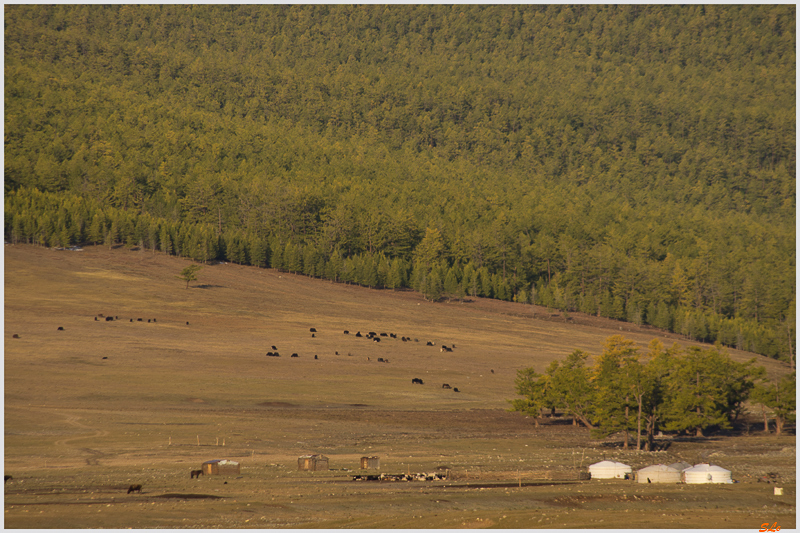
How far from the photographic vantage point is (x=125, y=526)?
3200 centimetres

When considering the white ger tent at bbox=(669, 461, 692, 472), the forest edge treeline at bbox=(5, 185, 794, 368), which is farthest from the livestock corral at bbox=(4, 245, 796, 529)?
the forest edge treeline at bbox=(5, 185, 794, 368)

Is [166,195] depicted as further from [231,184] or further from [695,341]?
[695,341]

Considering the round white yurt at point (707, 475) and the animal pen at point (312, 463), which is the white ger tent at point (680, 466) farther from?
the animal pen at point (312, 463)

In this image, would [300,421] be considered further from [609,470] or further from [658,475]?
[658,475]

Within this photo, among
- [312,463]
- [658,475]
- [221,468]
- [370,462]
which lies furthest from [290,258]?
[658,475]

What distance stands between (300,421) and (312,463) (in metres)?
18.9

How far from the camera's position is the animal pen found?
46.1m

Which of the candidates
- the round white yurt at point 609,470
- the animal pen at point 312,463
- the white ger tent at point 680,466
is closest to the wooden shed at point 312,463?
the animal pen at point 312,463

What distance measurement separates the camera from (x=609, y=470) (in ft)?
150

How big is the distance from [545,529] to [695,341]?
364 ft

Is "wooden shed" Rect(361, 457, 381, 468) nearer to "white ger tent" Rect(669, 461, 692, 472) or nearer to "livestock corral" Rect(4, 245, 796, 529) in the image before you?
"livestock corral" Rect(4, 245, 796, 529)

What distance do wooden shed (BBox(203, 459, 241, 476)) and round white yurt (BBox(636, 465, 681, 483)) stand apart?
68.7 ft

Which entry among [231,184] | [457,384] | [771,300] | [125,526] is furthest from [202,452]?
[231,184]

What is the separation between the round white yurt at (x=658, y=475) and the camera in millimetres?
44219
